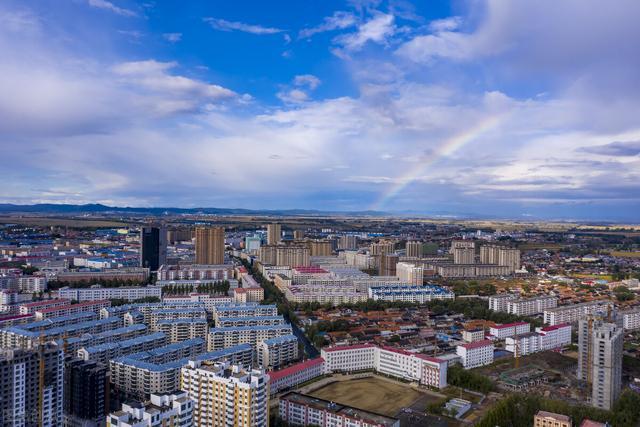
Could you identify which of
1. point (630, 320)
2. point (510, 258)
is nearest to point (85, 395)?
point (630, 320)

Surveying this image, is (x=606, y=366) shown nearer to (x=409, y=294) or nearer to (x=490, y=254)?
(x=409, y=294)

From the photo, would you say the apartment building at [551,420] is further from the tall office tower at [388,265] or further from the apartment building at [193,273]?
the tall office tower at [388,265]

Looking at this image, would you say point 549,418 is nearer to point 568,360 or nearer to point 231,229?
point 568,360

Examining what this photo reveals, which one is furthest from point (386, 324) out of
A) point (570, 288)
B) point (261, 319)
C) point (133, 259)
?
point (133, 259)

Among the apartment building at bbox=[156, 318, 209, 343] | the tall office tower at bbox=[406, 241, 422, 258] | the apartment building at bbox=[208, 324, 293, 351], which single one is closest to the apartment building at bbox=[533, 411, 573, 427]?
the apartment building at bbox=[208, 324, 293, 351]

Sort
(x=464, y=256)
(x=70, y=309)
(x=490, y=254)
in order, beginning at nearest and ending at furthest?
(x=70, y=309) < (x=490, y=254) < (x=464, y=256)

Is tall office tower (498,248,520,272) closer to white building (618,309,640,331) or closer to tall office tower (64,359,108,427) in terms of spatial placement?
white building (618,309,640,331)
